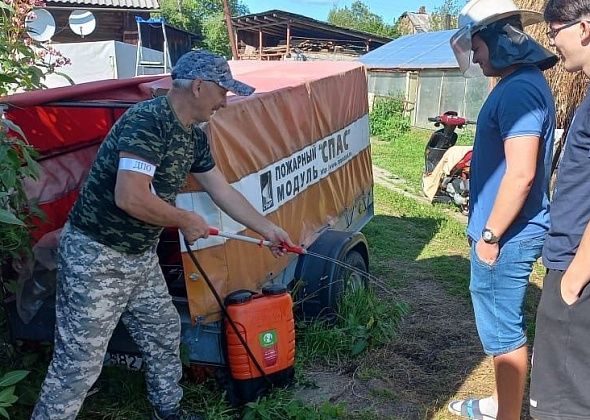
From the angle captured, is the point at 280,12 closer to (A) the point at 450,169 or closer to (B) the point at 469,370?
(A) the point at 450,169

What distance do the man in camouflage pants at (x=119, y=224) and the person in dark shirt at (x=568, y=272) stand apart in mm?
1461

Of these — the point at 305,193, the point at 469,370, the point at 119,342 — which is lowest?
the point at 469,370

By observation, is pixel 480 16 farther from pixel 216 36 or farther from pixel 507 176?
pixel 216 36

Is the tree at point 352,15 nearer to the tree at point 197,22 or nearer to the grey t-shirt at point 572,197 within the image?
the tree at point 197,22

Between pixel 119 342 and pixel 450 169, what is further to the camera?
pixel 450 169

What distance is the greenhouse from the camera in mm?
16734

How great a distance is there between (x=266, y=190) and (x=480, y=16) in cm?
166

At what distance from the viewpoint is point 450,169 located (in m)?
8.76

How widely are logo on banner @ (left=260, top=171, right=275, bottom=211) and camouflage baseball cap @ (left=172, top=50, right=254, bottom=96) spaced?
1.06 metres

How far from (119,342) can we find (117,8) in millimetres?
15718

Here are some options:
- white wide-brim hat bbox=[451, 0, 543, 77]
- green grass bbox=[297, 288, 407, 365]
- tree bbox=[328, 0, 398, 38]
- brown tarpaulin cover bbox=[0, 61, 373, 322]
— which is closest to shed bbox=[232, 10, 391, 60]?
brown tarpaulin cover bbox=[0, 61, 373, 322]

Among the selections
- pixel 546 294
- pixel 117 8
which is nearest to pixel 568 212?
pixel 546 294

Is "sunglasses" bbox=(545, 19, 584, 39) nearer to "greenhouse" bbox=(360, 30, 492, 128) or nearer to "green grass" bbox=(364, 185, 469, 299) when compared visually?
→ "green grass" bbox=(364, 185, 469, 299)

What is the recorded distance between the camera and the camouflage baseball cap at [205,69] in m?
2.79
